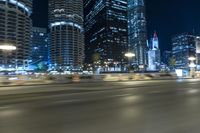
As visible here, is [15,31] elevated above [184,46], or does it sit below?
above

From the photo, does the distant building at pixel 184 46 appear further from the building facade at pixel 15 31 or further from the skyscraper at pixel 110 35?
the building facade at pixel 15 31

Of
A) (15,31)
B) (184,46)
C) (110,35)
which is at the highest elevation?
(110,35)

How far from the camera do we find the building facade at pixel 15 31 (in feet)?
472

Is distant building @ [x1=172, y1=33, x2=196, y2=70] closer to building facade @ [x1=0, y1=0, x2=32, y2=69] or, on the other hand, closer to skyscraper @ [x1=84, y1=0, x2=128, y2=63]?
skyscraper @ [x1=84, y1=0, x2=128, y2=63]

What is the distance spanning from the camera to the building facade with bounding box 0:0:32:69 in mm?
143875

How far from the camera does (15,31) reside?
150000 mm

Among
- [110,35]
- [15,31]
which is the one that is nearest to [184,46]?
[110,35]

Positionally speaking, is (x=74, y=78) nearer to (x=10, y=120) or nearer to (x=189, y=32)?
(x=10, y=120)

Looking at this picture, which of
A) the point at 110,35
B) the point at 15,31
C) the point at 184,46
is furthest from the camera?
the point at 110,35

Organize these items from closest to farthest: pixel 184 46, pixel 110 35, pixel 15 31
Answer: pixel 15 31
pixel 184 46
pixel 110 35

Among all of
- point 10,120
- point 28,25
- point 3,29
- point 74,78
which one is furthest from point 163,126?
point 28,25

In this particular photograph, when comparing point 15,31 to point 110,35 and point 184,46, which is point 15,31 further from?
point 184,46

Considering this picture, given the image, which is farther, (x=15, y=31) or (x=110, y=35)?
(x=110, y=35)

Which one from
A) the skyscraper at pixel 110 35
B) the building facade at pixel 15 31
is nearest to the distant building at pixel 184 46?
the skyscraper at pixel 110 35
